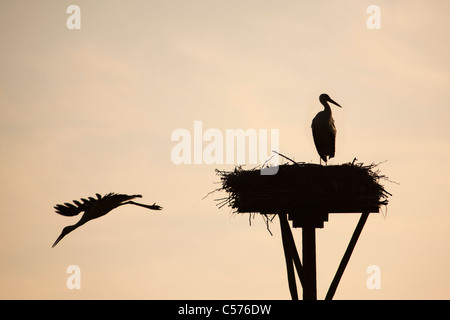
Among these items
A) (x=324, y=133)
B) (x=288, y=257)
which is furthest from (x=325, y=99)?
(x=288, y=257)

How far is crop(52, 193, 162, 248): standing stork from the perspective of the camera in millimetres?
4105

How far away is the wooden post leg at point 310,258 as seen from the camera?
8977 mm

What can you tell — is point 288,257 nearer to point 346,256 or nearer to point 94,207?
point 346,256

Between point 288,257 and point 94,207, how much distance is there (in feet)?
18.7

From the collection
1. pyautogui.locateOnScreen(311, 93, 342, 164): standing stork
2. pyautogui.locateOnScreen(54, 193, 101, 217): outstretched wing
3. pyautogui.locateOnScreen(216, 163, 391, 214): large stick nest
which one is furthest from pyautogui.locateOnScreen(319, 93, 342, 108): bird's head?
pyautogui.locateOnScreen(54, 193, 101, 217): outstretched wing

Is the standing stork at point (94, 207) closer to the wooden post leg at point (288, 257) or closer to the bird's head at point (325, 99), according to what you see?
the wooden post leg at point (288, 257)

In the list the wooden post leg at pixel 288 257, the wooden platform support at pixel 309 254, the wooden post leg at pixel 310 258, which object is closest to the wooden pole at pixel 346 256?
the wooden platform support at pixel 309 254

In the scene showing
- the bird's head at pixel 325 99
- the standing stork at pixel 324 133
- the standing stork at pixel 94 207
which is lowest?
the standing stork at pixel 94 207

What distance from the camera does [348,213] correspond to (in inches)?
358

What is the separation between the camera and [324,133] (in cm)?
1287

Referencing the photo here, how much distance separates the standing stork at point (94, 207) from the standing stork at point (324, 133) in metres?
8.48
